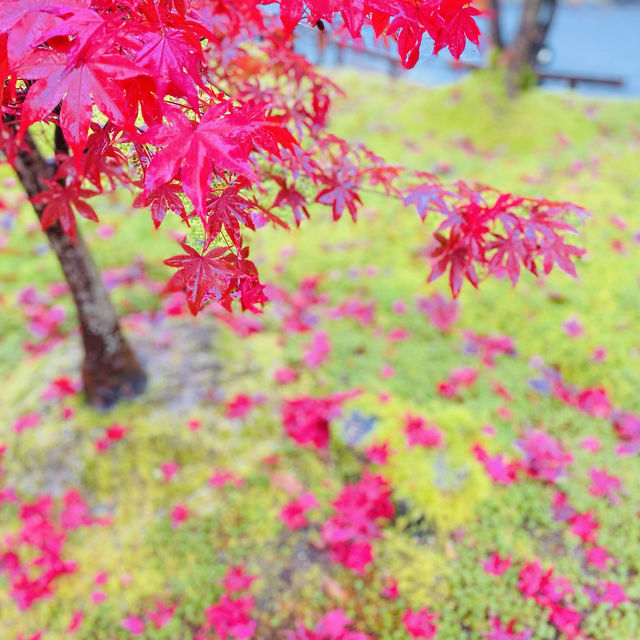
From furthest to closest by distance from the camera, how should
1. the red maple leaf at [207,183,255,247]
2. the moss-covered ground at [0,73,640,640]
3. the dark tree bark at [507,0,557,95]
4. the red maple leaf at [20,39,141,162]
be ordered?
the dark tree bark at [507,0,557,95]
the moss-covered ground at [0,73,640,640]
the red maple leaf at [207,183,255,247]
the red maple leaf at [20,39,141,162]

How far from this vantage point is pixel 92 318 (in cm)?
297

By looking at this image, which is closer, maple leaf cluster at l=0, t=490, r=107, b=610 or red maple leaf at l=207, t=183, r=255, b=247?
red maple leaf at l=207, t=183, r=255, b=247

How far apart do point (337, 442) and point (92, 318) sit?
1.68m

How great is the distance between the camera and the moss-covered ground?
253cm

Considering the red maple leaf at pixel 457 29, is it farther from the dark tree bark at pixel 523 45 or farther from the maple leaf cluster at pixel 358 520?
the dark tree bark at pixel 523 45

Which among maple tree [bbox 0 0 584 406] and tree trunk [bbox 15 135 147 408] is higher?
maple tree [bbox 0 0 584 406]

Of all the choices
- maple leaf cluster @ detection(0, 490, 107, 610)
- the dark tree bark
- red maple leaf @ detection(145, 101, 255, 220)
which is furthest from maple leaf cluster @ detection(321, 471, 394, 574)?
the dark tree bark

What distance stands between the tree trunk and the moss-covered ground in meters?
0.15

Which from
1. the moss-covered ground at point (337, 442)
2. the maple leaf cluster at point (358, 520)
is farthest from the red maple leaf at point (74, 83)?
the maple leaf cluster at point (358, 520)

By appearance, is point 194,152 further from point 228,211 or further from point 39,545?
point 39,545

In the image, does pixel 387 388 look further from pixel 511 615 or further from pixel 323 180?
pixel 323 180

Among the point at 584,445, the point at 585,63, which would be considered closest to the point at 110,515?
the point at 584,445

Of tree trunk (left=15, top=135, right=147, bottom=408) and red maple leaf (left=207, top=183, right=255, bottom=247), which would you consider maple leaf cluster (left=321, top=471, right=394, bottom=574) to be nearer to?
tree trunk (left=15, top=135, right=147, bottom=408)

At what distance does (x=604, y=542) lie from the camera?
2.65m
